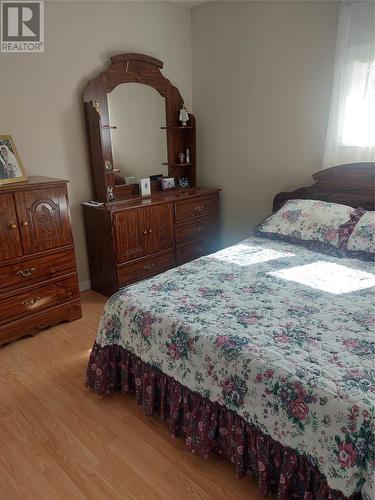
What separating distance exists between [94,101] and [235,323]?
7.48ft

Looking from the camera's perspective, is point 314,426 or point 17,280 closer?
point 314,426

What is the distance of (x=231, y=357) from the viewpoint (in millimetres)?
1422

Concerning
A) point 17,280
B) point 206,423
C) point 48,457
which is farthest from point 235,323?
point 17,280

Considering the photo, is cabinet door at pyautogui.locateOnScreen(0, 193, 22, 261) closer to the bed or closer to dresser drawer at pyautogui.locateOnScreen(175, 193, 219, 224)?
the bed

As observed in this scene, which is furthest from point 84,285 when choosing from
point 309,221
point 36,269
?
point 309,221

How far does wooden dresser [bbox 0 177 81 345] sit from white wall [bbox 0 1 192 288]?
1.55 feet

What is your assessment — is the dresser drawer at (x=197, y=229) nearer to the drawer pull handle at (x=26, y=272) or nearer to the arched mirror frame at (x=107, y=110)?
the arched mirror frame at (x=107, y=110)

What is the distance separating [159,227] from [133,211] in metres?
0.33

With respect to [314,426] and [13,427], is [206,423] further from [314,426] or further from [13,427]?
[13,427]

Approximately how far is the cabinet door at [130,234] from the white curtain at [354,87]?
1664 millimetres

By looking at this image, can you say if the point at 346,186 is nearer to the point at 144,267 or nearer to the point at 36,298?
the point at 144,267

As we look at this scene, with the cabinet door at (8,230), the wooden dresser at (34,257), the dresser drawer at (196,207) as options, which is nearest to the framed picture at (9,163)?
the wooden dresser at (34,257)

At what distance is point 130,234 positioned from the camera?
301cm

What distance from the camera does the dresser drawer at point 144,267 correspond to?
10.1 ft
